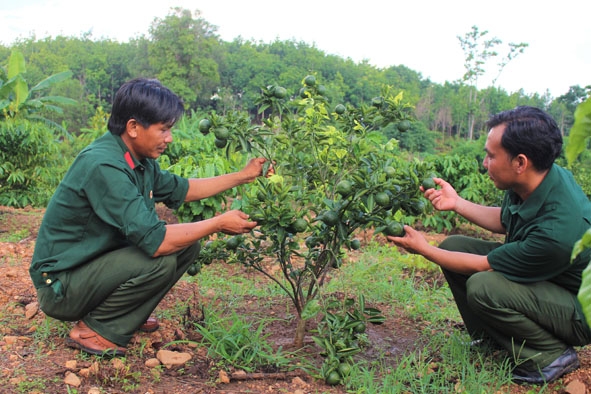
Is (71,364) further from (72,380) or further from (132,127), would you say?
(132,127)

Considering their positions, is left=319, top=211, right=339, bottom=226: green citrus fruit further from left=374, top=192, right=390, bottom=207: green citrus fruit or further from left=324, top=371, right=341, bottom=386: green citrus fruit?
left=324, top=371, right=341, bottom=386: green citrus fruit

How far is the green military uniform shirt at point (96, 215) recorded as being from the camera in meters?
2.50

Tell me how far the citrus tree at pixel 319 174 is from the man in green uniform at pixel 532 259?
8.9 inches

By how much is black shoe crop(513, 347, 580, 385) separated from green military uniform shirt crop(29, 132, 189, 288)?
188 centimetres

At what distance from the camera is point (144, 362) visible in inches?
109

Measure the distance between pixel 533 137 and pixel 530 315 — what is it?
2.72ft

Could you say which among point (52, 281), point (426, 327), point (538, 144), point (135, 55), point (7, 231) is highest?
point (135, 55)

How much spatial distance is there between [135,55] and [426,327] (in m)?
27.9

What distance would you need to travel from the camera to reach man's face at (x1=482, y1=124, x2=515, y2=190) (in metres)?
2.62

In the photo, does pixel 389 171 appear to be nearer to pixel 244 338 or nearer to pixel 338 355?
pixel 338 355

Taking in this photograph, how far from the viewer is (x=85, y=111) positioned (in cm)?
2303

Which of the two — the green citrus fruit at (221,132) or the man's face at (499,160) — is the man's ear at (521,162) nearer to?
the man's face at (499,160)

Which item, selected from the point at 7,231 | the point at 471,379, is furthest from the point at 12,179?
the point at 471,379

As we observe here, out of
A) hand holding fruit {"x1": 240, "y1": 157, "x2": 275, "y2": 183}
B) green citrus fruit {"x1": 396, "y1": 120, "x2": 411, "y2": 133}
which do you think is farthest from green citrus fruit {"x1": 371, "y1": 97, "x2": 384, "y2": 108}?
hand holding fruit {"x1": 240, "y1": 157, "x2": 275, "y2": 183}
